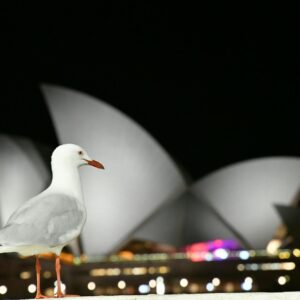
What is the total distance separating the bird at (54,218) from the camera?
2.87 meters

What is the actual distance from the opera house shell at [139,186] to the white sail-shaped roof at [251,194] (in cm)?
3

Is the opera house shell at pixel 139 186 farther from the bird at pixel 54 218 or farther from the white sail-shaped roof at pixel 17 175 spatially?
the bird at pixel 54 218

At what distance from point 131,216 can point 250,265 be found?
3.77m

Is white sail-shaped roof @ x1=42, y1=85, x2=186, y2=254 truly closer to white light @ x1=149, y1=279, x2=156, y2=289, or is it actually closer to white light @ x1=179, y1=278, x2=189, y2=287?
white light @ x1=149, y1=279, x2=156, y2=289

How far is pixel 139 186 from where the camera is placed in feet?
77.6

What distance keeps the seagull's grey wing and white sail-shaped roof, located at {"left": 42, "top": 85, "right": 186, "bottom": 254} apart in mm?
19020

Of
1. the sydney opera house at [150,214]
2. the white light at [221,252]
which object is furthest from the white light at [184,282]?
the white light at [221,252]

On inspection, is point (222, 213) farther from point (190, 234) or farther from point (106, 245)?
point (106, 245)

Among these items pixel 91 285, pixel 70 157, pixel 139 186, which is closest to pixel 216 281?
pixel 91 285

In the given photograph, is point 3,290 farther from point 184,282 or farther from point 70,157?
point 70,157

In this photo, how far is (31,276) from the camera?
830 inches

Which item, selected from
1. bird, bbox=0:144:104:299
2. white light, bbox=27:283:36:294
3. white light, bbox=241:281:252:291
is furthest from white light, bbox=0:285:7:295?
bird, bbox=0:144:104:299

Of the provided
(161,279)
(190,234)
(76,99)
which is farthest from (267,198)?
(76,99)

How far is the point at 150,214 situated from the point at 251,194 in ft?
10.6
